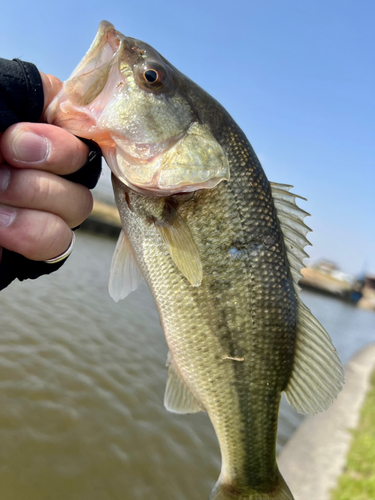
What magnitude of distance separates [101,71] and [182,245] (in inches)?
30.3

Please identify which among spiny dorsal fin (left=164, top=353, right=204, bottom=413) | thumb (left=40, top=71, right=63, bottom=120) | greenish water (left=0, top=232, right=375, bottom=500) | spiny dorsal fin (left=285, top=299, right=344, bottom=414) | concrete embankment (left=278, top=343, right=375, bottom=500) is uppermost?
thumb (left=40, top=71, right=63, bottom=120)

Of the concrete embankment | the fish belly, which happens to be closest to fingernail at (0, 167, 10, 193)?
the fish belly

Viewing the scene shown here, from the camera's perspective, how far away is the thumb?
113cm

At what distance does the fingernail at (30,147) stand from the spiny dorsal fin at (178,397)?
123 centimetres

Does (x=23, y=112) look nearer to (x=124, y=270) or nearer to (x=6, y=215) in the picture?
(x=6, y=215)

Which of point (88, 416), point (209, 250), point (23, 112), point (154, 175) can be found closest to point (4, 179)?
point (23, 112)

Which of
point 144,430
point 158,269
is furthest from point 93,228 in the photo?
point 158,269

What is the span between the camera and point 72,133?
3.78 feet

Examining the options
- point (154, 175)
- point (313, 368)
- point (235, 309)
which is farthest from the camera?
point (313, 368)

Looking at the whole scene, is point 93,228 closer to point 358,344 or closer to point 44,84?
point 358,344

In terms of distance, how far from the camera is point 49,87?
114cm

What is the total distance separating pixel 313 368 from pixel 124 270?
44.3 inches

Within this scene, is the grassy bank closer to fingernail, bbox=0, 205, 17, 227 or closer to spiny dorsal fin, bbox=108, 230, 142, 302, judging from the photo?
spiny dorsal fin, bbox=108, 230, 142, 302

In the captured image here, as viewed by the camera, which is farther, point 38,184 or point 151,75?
point 151,75
